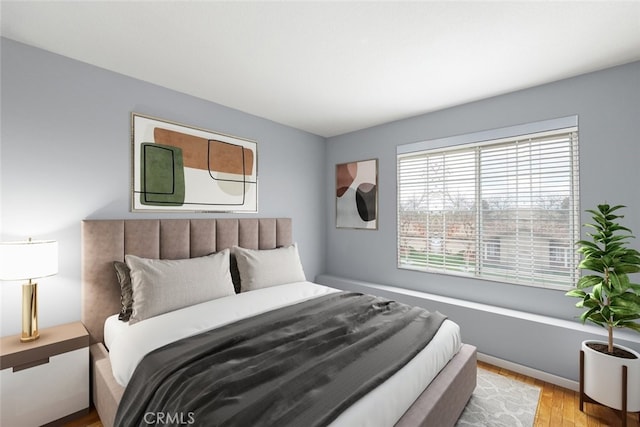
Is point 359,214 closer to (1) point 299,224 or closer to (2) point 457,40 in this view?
(1) point 299,224

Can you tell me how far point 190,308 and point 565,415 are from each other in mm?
2758

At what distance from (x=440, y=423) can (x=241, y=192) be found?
2644 mm

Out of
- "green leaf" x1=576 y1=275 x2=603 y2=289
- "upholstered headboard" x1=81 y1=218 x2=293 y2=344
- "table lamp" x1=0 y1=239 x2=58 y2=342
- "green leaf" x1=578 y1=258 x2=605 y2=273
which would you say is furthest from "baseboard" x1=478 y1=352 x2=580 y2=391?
"table lamp" x1=0 y1=239 x2=58 y2=342

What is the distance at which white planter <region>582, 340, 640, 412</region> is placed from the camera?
1.78 m

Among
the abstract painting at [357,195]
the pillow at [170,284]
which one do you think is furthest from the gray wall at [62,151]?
the abstract painting at [357,195]

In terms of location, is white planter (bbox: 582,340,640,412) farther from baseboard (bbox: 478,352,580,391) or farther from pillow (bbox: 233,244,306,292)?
pillow (bbox: 233,244,306,292)

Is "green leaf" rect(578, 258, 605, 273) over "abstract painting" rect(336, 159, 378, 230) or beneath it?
beneath

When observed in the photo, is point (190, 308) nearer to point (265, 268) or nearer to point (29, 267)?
point (265, 268)

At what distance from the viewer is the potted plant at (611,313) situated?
70.7 inches

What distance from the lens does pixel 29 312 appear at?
1797 millimetres

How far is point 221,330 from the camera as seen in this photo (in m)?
1.78

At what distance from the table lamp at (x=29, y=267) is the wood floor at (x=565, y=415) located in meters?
0.68

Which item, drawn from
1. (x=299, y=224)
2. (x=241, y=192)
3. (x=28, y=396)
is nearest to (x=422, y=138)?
(x=299, y=224)

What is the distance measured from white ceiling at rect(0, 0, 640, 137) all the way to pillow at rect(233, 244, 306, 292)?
1.60 metres
